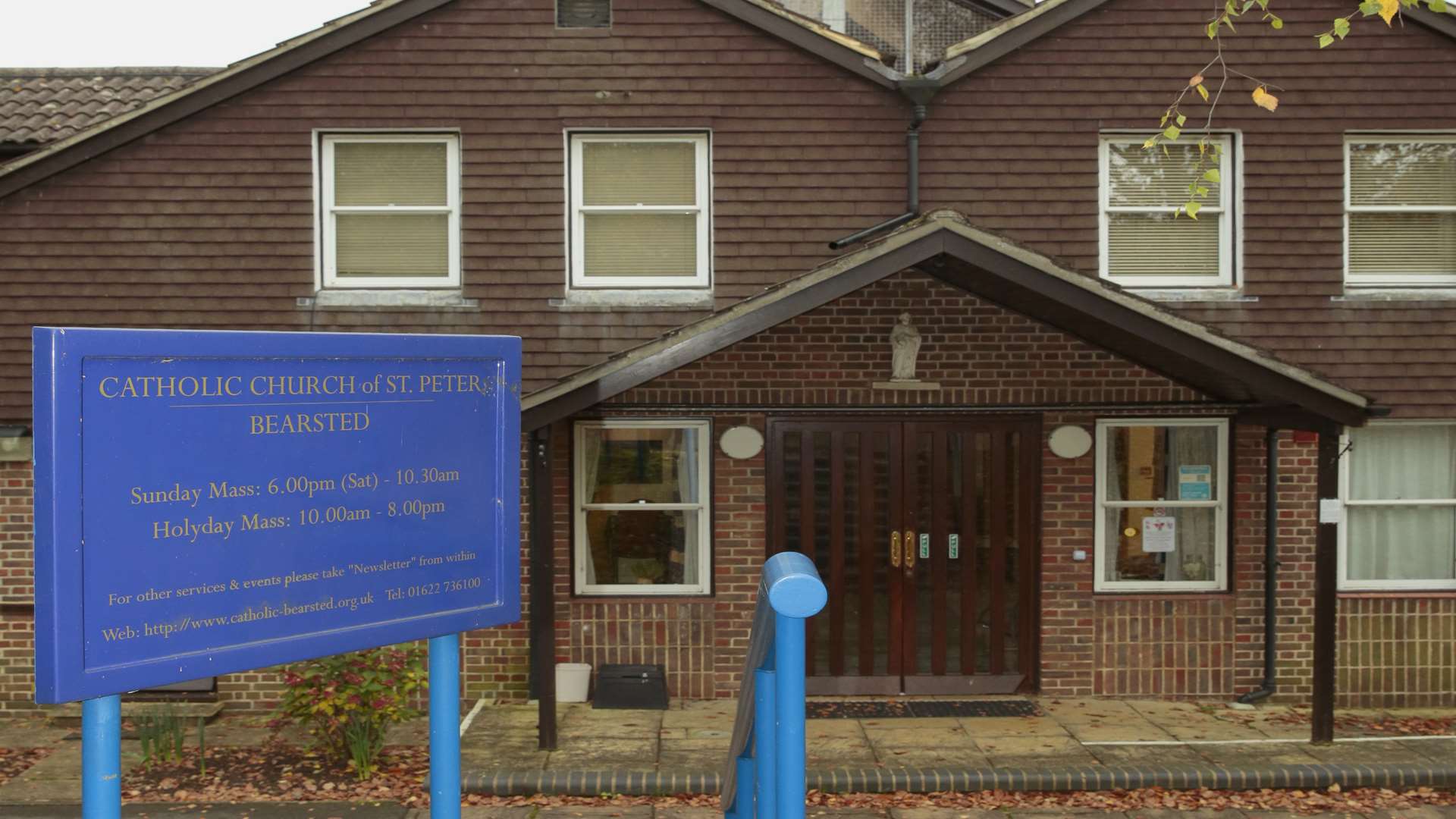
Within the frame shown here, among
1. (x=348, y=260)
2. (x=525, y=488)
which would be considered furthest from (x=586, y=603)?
(x=348, y=260)

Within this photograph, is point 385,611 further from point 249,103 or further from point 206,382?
point 249,103

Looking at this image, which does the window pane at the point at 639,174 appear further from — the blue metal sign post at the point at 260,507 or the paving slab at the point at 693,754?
the blue metal sign post at the point at 260,507

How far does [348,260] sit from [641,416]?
270 centimetres

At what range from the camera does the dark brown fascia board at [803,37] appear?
10.4m

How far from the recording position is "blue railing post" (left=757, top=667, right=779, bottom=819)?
356cm

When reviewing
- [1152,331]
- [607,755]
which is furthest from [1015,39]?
[607,755]

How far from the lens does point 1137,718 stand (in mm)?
10156

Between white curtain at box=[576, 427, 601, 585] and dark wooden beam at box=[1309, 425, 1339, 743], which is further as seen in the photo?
white curtain at box=[576, 427, 601, 585]

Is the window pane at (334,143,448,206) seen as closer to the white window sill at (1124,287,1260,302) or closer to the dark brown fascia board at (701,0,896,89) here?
the dark brown fascia board at (701,0,896,89)

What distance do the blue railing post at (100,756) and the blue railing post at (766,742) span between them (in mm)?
1764

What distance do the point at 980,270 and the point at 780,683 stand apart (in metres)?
6.31

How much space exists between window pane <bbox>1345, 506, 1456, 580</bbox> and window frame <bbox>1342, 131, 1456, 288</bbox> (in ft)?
6.07

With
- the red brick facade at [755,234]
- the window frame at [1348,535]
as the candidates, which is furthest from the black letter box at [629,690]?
the window frame at [1348,535]

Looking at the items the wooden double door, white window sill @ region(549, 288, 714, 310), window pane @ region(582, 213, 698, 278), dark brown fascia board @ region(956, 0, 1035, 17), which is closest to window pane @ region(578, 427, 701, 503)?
the wooden double door
